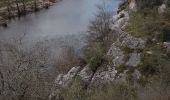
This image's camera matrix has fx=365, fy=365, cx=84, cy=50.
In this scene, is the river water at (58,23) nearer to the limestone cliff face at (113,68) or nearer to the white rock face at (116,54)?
the white rock face at (116,54)

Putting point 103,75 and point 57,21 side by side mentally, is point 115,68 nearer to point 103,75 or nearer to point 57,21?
point 103,75

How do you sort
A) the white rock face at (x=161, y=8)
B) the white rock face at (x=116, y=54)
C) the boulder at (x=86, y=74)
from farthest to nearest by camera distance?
the white rock face at (x=161, y=8)
the white rock face at (x=116, y=54)
the boulder at (x=86, y=74)

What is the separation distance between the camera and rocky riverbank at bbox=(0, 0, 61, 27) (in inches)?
2403

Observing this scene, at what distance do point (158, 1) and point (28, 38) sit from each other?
1783 cm

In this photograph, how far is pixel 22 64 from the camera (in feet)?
65.5

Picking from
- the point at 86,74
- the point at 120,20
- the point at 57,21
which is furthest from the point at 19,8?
the point at 86,74

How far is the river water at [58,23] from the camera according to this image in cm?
4752

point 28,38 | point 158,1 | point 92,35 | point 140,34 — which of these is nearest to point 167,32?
point 140,34

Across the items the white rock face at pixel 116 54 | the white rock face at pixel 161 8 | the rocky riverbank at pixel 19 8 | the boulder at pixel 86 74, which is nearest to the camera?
the boulder at pixel 86 74

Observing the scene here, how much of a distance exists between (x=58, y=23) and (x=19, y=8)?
12.8 m

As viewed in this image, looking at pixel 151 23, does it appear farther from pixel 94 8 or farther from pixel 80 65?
pixel 94 8

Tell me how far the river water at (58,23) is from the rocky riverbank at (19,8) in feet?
4.88

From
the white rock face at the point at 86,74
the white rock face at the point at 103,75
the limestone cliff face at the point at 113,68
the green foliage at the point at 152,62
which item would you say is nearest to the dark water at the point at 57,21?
the limestone cliff face at the point at 113,68

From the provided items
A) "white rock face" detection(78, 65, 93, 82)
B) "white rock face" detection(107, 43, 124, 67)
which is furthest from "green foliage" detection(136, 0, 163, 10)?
"white rock face" detection(78, 65, 93, 82)
